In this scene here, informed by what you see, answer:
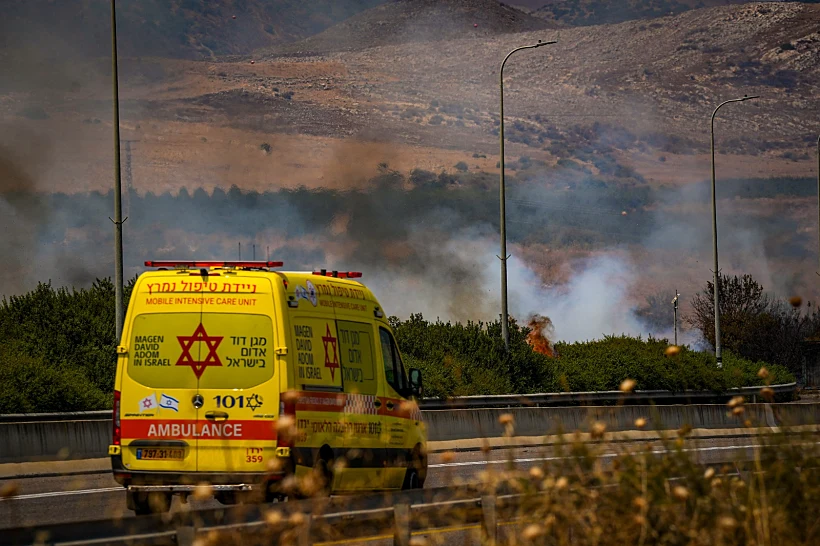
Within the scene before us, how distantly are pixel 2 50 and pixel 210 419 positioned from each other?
403 ft

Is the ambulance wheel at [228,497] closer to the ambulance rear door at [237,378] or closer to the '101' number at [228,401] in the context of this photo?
the ambulance rear door at [237,378]

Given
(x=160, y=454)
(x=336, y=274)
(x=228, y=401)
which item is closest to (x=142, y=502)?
(x=160, y=454)

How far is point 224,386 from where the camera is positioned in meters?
12.5

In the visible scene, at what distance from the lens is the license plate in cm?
1250

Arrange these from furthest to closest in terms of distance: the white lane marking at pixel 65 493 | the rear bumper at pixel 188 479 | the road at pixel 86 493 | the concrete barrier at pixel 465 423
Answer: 1. the concrete barrier at pixel 465 423
2. the white lane marking at pixel 65 493
3. the road at pixel 86 493
4. the rear bumper at pixel 188 479

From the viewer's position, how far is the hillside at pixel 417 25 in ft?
551

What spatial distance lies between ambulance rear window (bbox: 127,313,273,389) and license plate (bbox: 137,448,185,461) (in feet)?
2.02

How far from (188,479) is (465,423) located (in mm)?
14193

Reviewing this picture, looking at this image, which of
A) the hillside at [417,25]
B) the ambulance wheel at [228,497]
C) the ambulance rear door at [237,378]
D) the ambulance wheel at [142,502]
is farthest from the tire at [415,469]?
the hillside at [417,25]

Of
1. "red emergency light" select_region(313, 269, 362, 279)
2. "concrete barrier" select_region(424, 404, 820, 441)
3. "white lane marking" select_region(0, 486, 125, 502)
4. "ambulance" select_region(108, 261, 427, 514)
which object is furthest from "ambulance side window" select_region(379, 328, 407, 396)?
"concrete barrier" select_region(424, 404, 820, 441)

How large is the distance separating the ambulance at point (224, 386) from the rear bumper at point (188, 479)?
1 centimetres

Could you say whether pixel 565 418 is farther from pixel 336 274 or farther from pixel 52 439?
pixel 336 274

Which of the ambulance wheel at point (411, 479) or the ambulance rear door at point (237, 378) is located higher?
the ambulance rear door at point (237, 378)

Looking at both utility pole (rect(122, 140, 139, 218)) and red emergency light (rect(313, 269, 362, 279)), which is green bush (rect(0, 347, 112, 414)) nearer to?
red emergency light (rect(313, 269, 362, 279))
